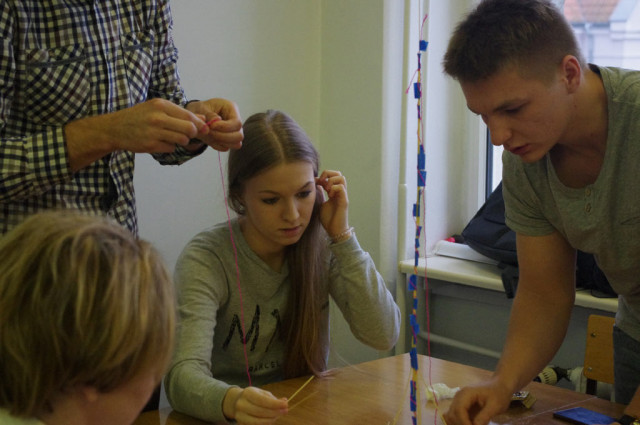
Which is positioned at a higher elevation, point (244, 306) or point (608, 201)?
point (608, 201)

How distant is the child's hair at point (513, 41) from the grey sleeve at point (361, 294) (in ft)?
1.90

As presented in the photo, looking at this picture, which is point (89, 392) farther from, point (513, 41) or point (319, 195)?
point (319, 195)

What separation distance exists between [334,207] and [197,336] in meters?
0.47

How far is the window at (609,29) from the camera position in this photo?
2.29m

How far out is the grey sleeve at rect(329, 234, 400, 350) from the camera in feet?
5.36

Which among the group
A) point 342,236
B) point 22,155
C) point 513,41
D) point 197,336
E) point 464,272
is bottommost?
point 464,272

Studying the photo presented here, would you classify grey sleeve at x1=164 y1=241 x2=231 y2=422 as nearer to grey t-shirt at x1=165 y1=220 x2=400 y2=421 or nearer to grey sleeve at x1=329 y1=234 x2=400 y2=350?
grey t-shirt at x1=165 y1=220 x2=400 y2=421

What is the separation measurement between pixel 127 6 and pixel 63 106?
251 mm

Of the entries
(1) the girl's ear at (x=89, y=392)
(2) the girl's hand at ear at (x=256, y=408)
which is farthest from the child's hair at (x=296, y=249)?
(1) the girl's ear at (x=89, y=392)

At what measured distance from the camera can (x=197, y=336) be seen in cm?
138

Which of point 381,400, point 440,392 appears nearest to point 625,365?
point 440,392

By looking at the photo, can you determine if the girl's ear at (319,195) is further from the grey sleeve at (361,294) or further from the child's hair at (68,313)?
the child's hair at (68,313)

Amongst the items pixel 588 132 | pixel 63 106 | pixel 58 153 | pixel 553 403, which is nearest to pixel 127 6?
pixel 63 106

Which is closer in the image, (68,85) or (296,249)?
(68,85)
